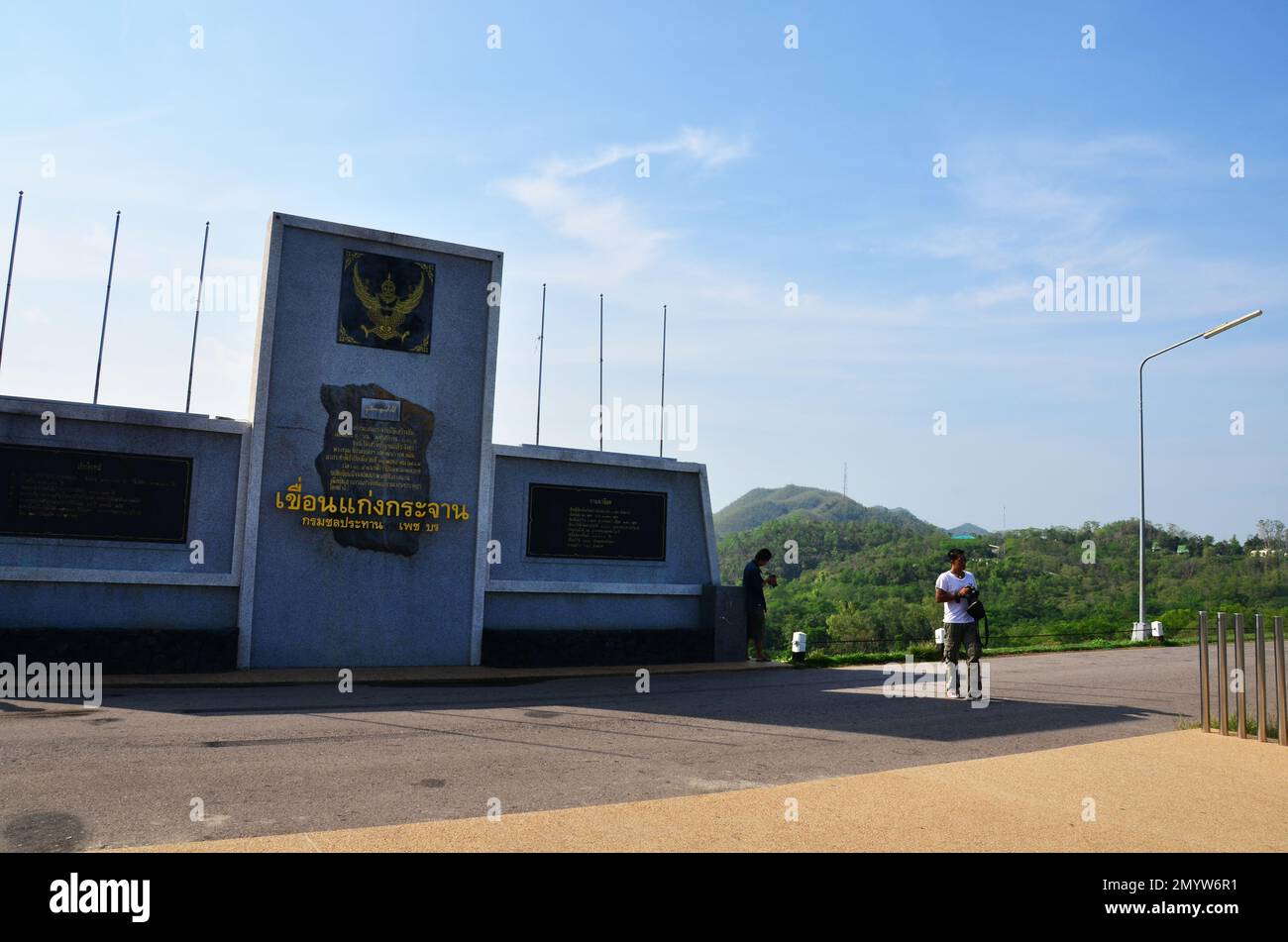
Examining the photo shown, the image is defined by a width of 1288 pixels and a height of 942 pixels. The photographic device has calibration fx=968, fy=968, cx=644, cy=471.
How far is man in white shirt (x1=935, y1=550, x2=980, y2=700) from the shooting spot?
12188mm

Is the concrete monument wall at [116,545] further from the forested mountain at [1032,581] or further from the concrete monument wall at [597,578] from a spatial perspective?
the forested mountain at [1032,581]

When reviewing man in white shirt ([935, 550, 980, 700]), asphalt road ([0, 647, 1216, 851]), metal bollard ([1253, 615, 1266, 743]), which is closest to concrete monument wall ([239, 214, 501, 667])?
asphalt road ([0, 647, 1216, 851])

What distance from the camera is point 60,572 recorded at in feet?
41.5

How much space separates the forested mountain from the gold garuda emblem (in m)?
23.9

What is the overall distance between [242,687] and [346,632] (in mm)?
2148

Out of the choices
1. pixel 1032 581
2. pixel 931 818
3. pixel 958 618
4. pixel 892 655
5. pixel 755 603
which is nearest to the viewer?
pixel 931 818

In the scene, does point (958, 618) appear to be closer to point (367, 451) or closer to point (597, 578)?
point (597, 578)

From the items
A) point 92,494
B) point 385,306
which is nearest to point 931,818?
point 92,494

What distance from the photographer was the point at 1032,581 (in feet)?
188

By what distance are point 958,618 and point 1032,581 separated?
49130 millimetres

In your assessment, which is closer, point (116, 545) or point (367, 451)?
point (116, 545)

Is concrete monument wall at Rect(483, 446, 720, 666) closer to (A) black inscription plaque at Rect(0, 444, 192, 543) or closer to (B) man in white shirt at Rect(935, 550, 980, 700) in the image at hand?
(A) black inscription plaque at Rect(0, 444, 192, 543)

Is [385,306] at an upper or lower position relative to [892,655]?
upper
